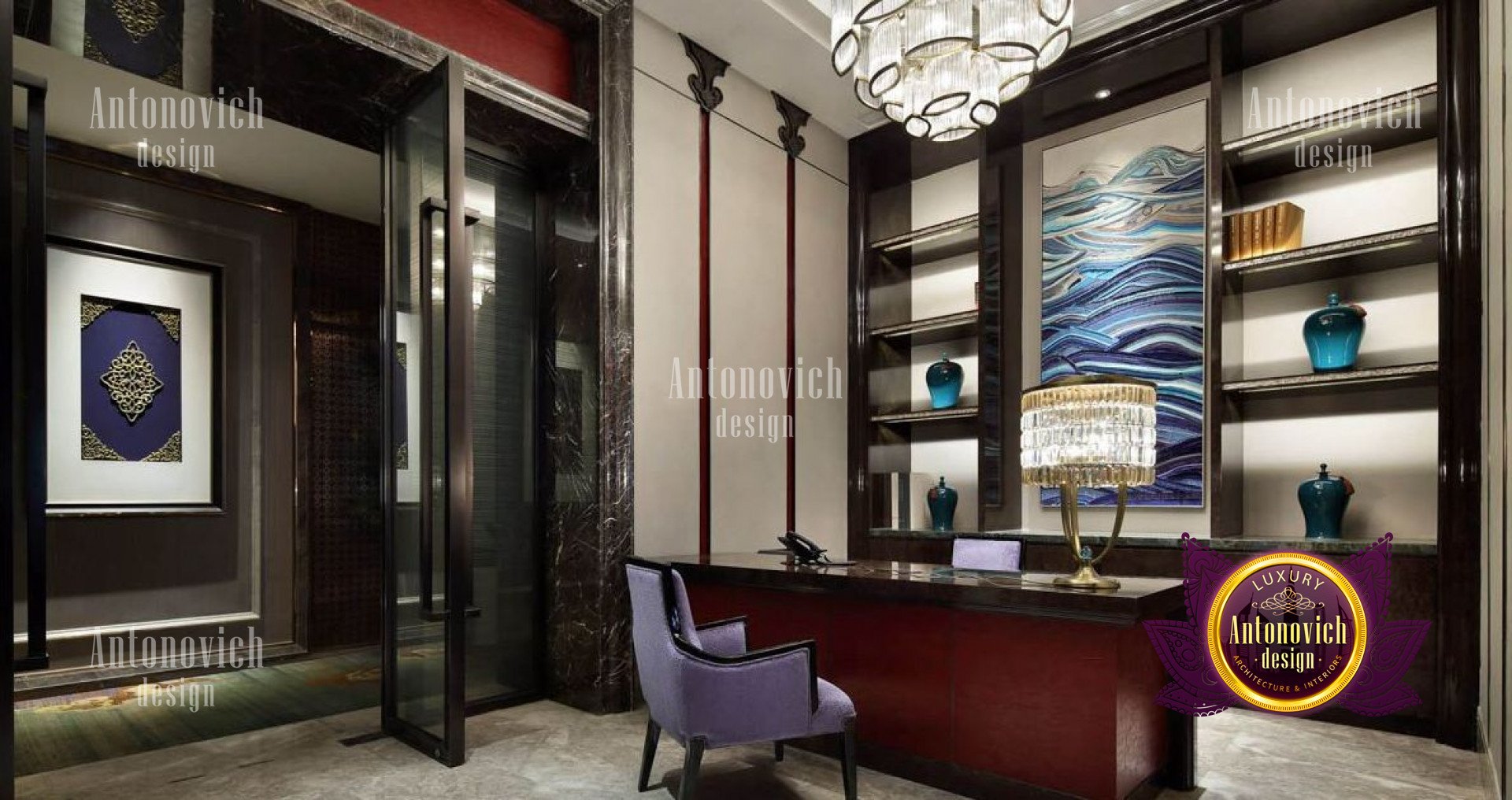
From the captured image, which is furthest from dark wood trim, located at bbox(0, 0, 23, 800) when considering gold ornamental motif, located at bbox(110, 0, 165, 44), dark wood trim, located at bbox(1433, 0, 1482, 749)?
dark wood trim, located at bbox(1433, 0, 1482, 749)

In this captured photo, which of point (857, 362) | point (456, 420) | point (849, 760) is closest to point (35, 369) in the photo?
point (456, 420)

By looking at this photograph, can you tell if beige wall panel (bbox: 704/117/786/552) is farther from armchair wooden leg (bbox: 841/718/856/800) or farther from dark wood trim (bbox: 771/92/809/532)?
armchair wooden leg (bbox: 841/718/856/800)

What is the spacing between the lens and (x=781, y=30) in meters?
4.78

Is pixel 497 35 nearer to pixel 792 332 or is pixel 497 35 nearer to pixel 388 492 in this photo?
pixel 388 492

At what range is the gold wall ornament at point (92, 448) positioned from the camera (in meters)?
5.02

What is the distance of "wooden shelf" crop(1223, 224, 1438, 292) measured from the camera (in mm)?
3920

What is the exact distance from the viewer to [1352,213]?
4.37 meters

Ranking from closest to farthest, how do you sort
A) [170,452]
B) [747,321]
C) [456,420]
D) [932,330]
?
[456,420] → [747,321] → [170,452] → [932,330]

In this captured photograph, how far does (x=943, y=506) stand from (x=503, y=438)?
2.92 metres

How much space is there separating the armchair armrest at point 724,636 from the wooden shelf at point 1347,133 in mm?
3595

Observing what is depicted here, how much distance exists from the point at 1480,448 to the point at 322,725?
5.37 meters

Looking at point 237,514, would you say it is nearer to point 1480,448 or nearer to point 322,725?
point 322,725

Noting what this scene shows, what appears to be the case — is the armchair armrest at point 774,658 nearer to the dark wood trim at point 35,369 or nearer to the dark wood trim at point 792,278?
the dark wood trim at point 35,369

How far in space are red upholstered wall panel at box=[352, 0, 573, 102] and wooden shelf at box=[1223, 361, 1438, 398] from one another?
3.93 m
